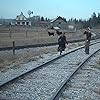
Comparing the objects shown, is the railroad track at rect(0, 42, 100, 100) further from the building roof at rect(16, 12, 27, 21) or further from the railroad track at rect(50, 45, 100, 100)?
the building roof at rect(16, 12, 27, 21)

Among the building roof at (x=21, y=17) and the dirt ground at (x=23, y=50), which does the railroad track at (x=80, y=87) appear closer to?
the dirt ground at (x=23, y=50)

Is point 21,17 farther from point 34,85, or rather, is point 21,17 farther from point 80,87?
point 80,87

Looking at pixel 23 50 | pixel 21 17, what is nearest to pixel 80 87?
pixel 23 50

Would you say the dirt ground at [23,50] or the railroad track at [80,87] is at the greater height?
the railroad track at [80,87]

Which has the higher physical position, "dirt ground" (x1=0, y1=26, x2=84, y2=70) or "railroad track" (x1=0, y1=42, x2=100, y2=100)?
"railroad track" (x1=0, y1=42, x2=100, y2=100)

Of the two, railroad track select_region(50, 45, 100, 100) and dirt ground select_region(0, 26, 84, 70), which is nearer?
railroad track select_region(50, 45, 100, 100)

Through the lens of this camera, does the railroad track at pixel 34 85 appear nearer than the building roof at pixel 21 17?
Yes

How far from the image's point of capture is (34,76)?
Answer: 12398 millimetres

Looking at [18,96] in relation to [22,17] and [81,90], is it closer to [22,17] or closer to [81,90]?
[81,90]

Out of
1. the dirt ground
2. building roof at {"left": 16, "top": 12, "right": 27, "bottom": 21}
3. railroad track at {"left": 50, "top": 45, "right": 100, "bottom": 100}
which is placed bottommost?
the dirt ground

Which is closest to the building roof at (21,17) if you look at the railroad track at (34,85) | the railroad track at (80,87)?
the railroad track at (34,85)

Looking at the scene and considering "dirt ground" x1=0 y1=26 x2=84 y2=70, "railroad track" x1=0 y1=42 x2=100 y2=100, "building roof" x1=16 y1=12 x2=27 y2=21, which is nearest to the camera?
"railroad track" x1=0 y1=42 x2=100 y2=100

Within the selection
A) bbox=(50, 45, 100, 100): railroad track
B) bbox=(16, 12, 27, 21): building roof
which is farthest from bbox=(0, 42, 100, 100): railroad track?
bbox=(16, 12, 27, 21): building roof

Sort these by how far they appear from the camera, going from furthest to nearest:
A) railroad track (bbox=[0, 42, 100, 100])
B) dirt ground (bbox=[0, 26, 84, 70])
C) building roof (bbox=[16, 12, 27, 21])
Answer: building roof (bbox=[16, 12, 27, 21]) → dirt ground (bbox=[0, 26, 84, 70]) → railroad track (bbox=[0, 42, 100, 100])
